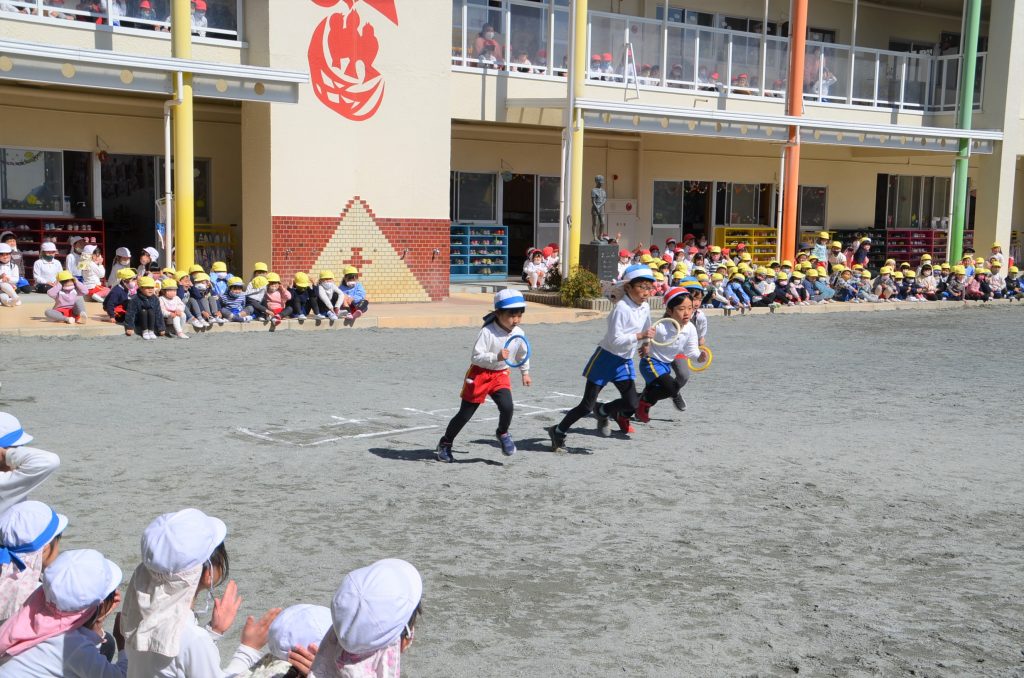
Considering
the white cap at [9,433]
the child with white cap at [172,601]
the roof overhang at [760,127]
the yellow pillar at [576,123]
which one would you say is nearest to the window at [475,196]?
the roof overhang at [760,127]

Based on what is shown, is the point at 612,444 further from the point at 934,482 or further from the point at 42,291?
the point at 42,291

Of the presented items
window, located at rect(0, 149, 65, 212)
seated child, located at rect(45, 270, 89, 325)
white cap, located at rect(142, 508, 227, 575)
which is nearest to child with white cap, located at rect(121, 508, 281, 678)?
white cap, located at rect(142, 508, 227, 575)

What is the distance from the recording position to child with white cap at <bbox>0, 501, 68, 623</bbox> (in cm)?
411

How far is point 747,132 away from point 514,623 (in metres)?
20.8

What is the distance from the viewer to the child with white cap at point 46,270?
61.8 ft

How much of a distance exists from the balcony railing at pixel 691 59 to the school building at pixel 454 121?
0.17 ft

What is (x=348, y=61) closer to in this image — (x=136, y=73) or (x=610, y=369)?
(x=136, y=73)

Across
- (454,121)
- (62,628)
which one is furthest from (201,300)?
(62,628)

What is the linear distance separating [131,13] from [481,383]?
42.5 ft

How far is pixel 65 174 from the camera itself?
21469 mm

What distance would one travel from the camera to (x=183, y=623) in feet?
11.6

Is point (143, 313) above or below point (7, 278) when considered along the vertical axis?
below

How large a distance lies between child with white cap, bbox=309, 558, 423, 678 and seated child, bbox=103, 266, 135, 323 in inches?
547

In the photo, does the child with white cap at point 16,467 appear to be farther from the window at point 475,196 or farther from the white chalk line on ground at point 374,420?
the window at point 475,196
